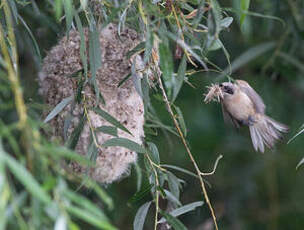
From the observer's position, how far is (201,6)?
4.59ft

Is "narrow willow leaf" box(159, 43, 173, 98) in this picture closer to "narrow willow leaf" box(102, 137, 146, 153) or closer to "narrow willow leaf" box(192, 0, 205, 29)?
"narrow willow leaf" box(192, 0, 205, 29)

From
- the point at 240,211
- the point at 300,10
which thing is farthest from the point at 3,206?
the point at 240,211

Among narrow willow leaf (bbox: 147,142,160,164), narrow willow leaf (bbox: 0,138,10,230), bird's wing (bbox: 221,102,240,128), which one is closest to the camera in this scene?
narrow willow leaf (bbox: 0,138,10,230)

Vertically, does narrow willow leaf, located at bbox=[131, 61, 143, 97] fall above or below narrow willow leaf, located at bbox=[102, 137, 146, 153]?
above

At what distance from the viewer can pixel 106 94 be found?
1.70 meters

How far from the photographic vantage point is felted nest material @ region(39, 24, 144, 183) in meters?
1.70

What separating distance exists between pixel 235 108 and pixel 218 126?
159 centimetres

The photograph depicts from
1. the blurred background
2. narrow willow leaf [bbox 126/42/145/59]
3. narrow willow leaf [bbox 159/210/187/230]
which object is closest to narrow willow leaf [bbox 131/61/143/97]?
narrow willow leaf [bbox 126/42/145/59]

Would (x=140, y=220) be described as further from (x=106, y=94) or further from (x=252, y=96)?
(x=252, y=96)

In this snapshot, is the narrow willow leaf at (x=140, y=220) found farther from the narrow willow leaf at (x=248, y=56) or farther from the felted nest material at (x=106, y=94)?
the narrow willow leaf at (x=248, y=56)

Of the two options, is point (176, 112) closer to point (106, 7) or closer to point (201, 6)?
point (106, 7)

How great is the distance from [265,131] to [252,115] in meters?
0.06

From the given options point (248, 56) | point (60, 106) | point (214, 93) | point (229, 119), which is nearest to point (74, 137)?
point (60, 106)

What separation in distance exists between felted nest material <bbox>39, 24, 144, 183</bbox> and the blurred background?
97 centimetres
